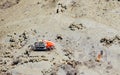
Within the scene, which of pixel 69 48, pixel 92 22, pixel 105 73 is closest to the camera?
pixel 105 73

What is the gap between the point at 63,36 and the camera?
99.0ft

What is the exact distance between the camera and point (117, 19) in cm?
3106

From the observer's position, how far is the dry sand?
90.7ft

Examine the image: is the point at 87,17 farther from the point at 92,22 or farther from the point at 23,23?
the point at 23,23

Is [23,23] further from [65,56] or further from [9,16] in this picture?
[65,56]

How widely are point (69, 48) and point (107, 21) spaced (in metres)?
4.16

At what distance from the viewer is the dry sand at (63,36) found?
2764 cm

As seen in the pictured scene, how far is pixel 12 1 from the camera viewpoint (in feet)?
122

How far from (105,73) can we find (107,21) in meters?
5.40

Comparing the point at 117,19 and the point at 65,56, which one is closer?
the point at 65,56

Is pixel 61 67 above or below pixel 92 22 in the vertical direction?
below

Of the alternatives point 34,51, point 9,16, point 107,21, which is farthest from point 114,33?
point 9,16

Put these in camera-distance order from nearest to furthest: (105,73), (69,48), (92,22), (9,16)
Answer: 1. (105,73)
2. (69,48)
3. (92,22)
4. (9,16)

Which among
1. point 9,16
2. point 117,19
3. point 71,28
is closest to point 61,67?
point 71,28
